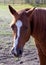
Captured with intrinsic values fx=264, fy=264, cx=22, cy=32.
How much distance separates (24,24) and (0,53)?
9.28ft

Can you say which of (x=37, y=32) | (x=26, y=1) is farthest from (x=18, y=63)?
(x=26, y=1)

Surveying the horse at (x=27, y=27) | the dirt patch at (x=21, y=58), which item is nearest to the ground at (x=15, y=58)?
the dirt patch at (x=21, y=58)

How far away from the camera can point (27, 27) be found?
14.6 feet

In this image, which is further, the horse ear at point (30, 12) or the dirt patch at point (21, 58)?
the dirt patch at point (21, 58)

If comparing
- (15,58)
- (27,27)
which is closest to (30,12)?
(27,27)

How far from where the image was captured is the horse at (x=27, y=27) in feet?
14.4

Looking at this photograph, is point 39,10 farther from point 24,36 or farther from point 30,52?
point 30,52

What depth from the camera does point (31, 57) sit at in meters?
6.77

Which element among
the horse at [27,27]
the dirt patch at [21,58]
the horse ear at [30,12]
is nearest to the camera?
the horse at [27,27]

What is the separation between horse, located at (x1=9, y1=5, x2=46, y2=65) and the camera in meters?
4.38

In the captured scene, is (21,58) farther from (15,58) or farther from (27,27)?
(27,27)

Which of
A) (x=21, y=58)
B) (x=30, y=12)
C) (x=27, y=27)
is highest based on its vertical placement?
(x=30, y=12)

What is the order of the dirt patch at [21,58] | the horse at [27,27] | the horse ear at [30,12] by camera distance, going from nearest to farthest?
the horse at [27,27] < the horse ear at [30,12] < the dirt patch at [21,58]

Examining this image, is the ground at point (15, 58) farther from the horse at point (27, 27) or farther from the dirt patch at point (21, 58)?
the horse at point (27, 27)
